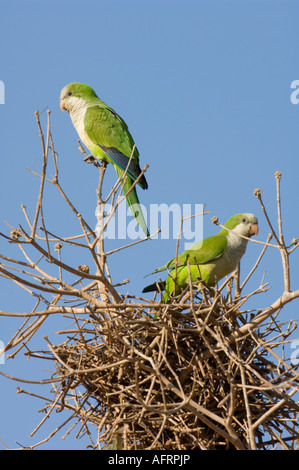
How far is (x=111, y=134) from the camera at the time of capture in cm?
685

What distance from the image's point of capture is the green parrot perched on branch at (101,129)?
263 inches

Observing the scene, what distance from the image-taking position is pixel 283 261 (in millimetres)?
3676

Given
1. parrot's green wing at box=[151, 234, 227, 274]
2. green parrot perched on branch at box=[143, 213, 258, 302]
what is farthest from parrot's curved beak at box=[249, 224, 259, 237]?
parrot's green wing at box=[151, 234, 227, 274]

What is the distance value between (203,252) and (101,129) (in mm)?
2119

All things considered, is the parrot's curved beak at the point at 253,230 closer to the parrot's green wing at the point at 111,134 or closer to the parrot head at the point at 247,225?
the parrot head at the point at 247,225

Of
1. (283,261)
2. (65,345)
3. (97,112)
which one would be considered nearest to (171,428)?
(65,345)

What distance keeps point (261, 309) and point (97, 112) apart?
3.51 metres

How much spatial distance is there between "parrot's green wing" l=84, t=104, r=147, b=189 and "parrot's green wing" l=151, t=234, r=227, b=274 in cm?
124

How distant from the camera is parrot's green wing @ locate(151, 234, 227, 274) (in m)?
5.47

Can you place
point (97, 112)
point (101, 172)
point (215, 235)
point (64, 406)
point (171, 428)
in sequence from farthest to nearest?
1. point (97, 112)
2. point (215, 235)
3. point (101, 172)
4. point (64, 406)
5. point (171, 428)

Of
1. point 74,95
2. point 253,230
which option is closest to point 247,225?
point 253,230

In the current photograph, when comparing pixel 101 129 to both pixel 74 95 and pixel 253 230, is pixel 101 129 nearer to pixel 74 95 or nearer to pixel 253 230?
pixel 74 95

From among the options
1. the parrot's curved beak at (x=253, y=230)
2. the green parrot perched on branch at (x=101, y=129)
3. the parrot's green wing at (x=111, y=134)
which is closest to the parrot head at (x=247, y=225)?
the parrot's curved beak at (x=253, y=230)
